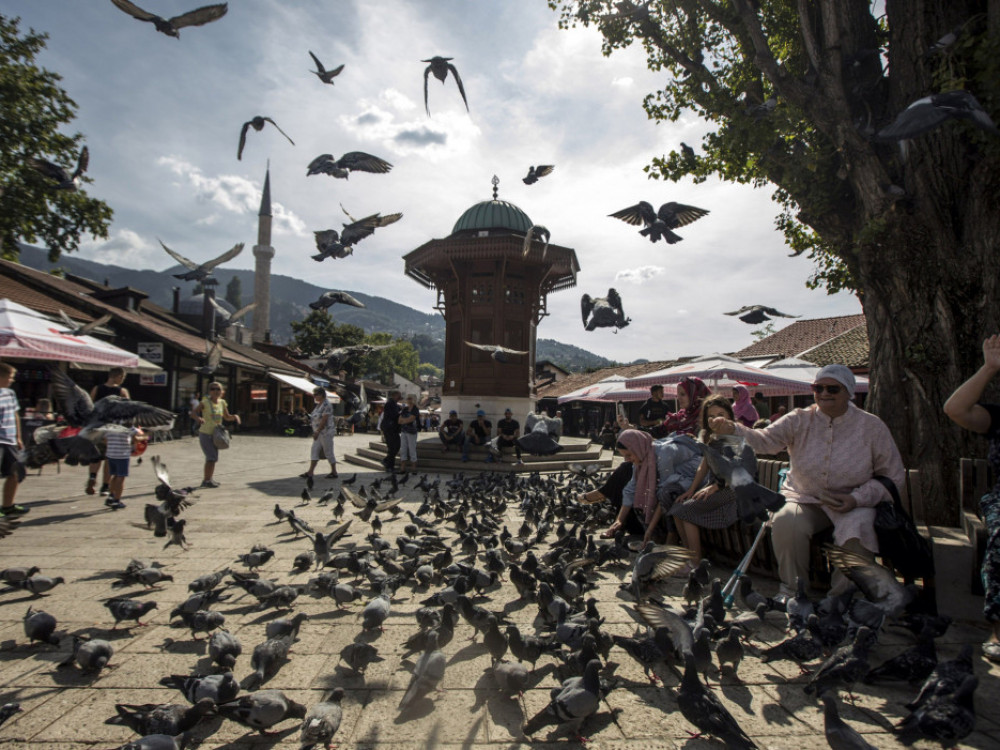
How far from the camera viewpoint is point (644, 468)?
5.22 metres

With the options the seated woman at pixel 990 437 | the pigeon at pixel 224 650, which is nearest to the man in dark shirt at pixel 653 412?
the seated woman at pixel 990 437

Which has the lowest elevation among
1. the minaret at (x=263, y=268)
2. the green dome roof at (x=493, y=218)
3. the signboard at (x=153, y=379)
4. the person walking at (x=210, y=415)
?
the person walking at (x=210, y=415)

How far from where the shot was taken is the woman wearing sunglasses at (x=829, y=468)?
11.5 ft

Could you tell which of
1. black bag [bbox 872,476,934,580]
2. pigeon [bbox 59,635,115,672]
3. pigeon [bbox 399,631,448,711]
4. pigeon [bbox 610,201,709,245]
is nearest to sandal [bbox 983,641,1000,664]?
black bag [bbox 872,476,934,580]

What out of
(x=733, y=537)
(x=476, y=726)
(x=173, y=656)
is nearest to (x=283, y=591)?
(x=173, y=656)

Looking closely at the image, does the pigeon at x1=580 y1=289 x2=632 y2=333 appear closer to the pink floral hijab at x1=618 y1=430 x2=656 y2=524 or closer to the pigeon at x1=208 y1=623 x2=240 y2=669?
the pink floral hijab at x1=618 y1=430 x2=656 y2=524

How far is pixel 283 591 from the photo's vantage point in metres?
3.47

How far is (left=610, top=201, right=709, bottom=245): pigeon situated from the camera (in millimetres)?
8898

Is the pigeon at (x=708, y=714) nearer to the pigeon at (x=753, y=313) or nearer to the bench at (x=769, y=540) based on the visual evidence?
the bench at (x=769, y=540)

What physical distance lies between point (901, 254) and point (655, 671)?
5.58 metres

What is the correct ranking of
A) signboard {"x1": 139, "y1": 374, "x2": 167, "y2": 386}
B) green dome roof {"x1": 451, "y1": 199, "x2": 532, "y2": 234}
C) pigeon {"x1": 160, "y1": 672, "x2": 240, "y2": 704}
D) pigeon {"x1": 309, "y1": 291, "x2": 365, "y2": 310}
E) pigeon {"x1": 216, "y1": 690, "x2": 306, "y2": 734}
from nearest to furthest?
pigeon {"x1": 216, "y1": 690, "x2": 306, "y2": 734} < pigeon {"x1": 160, "y1": 672, "x2": 240, "y2": 704} < pigeon {"x1": 309, "y1": 291, "x2": 365, "y2": 310} < green dome roof {"x1": 451, "y1": 199, "x2": 532, "y2": 234} < signboard {"x1": 139, "y1": 374, "x2": 167, "y2": 386}

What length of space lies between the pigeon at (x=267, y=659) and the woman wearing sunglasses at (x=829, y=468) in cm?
330

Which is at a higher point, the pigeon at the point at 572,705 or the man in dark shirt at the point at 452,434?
the man in dark shirt at the point at 452,434

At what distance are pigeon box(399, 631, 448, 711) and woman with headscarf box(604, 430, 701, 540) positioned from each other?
9.85 ft
